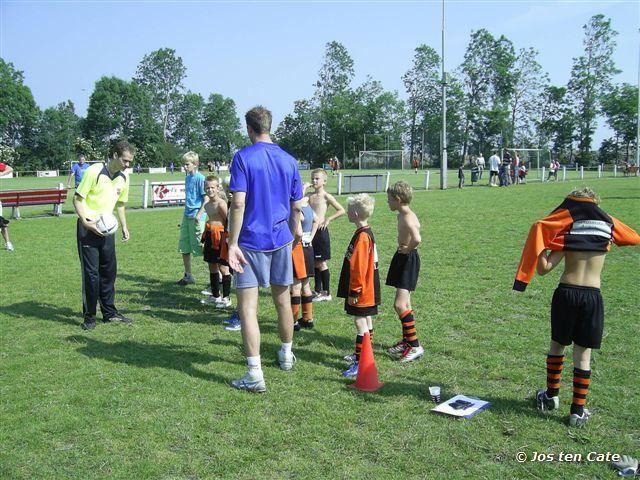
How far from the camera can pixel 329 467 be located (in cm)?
351

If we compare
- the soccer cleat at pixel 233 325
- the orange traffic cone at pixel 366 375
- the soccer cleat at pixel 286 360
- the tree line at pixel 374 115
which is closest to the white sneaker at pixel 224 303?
the soccer cleat at pixel 233 325

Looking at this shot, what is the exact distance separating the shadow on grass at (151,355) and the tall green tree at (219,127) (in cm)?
11397

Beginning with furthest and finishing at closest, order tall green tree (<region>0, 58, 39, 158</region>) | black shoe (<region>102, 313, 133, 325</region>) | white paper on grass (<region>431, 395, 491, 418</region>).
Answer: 1. tall green tree (<region>0, 58, 39, 158</region>)
2. black shoe (<region>102, 313, 133, 325</region>)
3. white paper on grass (<region>431, 395, 491, 418</region>)

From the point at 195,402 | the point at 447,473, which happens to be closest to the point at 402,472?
the point at 447,473

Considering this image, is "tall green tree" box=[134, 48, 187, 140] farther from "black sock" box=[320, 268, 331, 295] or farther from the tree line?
"black sock" box=[320, 268, 331, 295]

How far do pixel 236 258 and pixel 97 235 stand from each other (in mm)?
2863

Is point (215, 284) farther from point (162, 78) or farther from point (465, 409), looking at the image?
point (162, 78)

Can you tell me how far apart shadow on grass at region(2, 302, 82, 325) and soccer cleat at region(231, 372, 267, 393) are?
3.11 m

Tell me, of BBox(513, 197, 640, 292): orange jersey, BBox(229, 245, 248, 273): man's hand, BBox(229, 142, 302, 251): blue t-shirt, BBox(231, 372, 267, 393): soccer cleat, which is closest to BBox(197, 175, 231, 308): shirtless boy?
BBox(229, 142, 302, 251): blue t-shirt

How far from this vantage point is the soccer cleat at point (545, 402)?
4.22 metres

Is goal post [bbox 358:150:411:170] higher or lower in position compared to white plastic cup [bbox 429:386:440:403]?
higher

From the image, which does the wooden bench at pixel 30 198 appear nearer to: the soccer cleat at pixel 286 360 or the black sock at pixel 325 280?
the black sock at pixel 325 280

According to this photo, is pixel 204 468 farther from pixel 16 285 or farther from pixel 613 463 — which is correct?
pixel 16 285

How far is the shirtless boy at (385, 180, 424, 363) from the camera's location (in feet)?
17.5
